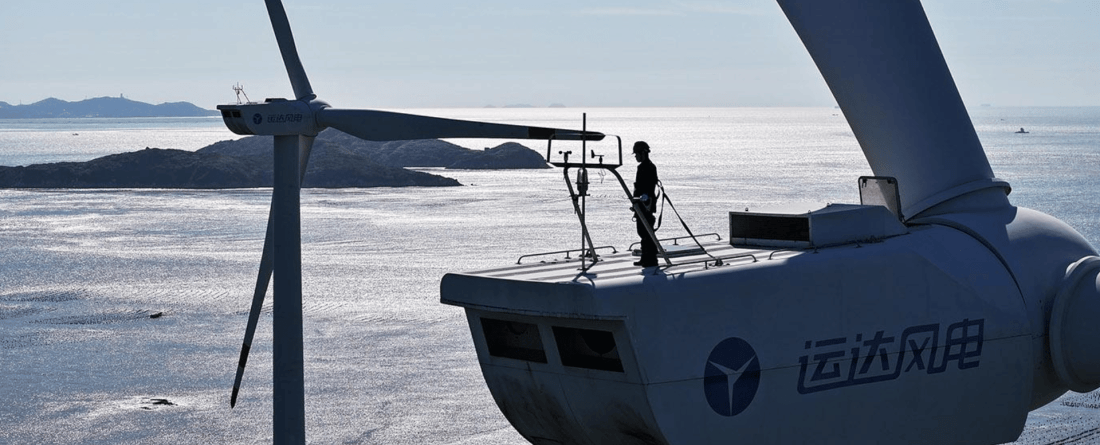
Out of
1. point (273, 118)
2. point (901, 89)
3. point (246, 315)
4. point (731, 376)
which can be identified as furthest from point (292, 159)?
point (246, 315)

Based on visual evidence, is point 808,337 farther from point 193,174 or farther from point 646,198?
point 193,174

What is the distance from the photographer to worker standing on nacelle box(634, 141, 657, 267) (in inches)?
890

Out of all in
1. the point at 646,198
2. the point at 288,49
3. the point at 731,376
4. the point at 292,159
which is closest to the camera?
the point at 731,376

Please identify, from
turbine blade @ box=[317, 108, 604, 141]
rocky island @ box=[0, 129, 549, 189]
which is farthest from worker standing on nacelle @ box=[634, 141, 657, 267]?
rocky island @ box=[0, 129, 549, 189]

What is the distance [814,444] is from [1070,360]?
278 inches

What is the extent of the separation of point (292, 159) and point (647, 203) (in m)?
7.27

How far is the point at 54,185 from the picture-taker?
17538 cm

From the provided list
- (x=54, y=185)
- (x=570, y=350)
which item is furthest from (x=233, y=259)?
(x=54, y=185)

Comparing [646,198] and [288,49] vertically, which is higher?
[288,49]

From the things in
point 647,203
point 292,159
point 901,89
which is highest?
point 901,89

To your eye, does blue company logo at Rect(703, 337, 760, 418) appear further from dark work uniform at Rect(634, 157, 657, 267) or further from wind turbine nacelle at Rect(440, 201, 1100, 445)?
dark work uniform at Rect(634, 157, 657, 267)

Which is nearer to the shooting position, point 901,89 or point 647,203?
point 647,203

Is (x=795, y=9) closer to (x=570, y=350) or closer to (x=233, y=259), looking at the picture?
(x=570, y=350)

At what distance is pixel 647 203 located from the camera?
22.8m
